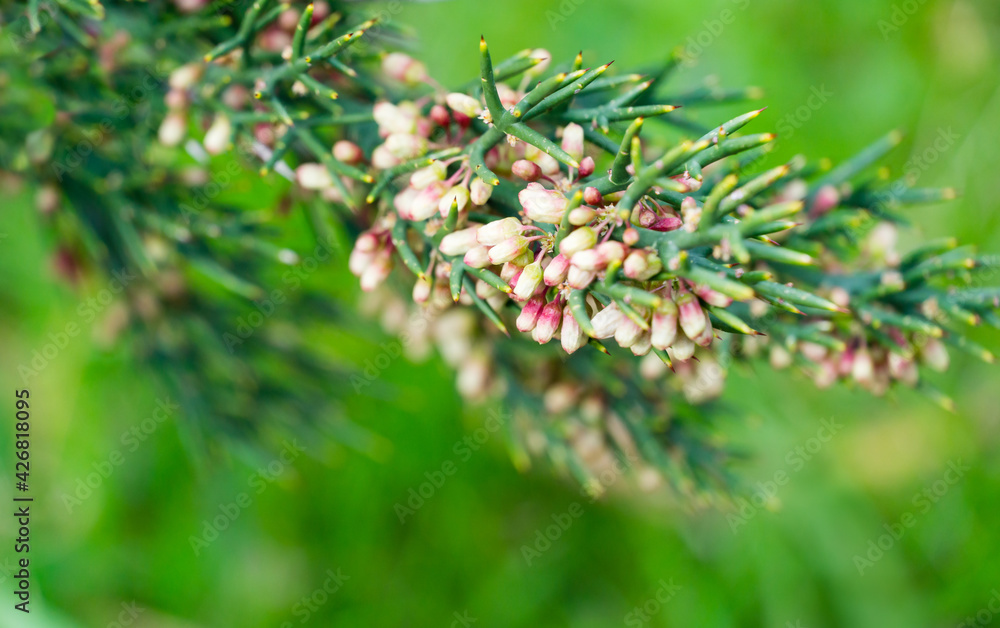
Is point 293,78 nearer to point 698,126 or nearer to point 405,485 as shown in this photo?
point 698,126

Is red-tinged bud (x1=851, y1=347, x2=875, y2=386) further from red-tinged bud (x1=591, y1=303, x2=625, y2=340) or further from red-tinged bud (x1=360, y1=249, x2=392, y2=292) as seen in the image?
red-tinged bud (x1=360, y1=249, x2=392, y2=292)

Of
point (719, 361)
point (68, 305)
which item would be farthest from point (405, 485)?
point (719, 361)

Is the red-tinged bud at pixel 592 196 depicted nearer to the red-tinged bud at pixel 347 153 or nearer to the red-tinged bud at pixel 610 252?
the red-tinged bud at pixel 610 252

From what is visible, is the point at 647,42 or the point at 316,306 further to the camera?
the point at 647,42

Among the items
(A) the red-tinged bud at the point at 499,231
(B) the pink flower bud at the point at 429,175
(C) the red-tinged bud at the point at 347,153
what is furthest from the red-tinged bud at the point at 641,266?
(C) the red-tinged bud at the point at 347,153

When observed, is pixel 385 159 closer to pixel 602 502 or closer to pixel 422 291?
pixel 422 291

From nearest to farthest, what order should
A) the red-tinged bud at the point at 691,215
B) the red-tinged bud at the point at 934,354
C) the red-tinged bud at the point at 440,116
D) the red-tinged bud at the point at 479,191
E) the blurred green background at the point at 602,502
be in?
the red-tinged bud at the point at 691,215, the red-tinged bud at the point at 479,191, the red-tinged bud at the point at 440,116, the red-tinged bud at the point at 934,354, the blurred green background at the point at 602,502
